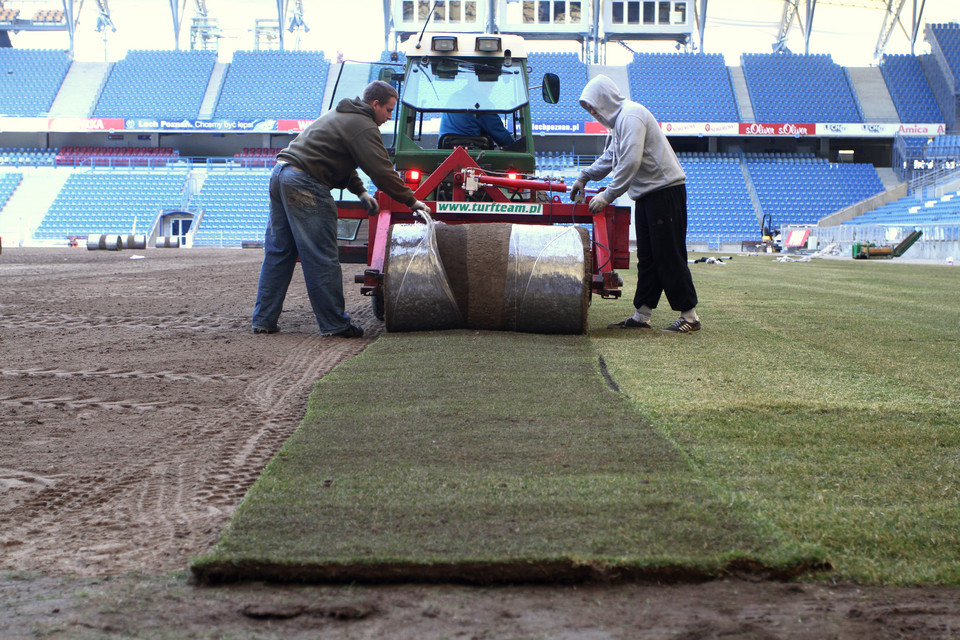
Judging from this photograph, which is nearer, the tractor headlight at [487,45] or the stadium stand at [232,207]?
the tractor headlight at [487,45]

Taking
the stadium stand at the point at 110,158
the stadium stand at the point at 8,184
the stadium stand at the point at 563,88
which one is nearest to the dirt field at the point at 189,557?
the stadium stand at the point at 563,88

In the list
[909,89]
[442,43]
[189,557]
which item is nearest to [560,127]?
[909,89]

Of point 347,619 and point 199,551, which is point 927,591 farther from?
point 199,551

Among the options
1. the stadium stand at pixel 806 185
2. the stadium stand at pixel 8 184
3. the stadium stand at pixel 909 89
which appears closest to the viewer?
the stadium stand at pixel 806 185

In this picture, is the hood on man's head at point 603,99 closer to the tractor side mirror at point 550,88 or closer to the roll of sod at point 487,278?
the roll of sod at point 487,278

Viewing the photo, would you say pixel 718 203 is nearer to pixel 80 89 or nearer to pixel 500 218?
pixel 80 89

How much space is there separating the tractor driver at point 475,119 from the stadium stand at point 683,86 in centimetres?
3524

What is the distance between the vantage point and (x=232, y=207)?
3966 cm

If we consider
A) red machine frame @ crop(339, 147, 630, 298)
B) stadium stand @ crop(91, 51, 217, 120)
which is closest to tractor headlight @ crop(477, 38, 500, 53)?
red machine frame @ crop(339, 147, 630, 298)

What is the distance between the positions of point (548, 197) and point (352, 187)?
9.23 feet

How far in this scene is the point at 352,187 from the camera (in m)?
6.10

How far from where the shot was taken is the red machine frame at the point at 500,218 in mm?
5898

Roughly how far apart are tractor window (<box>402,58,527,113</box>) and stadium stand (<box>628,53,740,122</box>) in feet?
116

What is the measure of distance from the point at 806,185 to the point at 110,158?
34.2 metres
